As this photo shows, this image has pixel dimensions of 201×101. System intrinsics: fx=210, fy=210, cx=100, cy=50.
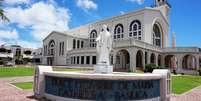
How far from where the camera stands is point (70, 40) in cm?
6166

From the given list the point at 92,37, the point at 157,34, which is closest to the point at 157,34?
the point at 157,34

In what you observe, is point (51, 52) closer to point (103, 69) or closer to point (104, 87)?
point (103, 69)

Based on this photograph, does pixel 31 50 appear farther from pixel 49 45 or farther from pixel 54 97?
pixel 54 97

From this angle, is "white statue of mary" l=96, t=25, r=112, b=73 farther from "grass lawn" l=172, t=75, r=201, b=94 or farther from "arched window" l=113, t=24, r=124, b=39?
"arched window" l=113, t=24, r=124, b=39

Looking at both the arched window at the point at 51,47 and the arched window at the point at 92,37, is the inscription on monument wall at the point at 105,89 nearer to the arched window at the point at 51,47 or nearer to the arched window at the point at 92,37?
the arched window at the point at 92,37

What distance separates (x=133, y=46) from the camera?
3844 cm

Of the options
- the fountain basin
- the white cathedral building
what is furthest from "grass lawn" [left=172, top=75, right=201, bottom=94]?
the white cathedral building

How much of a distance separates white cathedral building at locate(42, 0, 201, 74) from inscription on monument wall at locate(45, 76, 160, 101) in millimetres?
29593

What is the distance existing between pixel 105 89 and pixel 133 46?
3043 centimetres

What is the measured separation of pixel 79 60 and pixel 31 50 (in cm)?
6132

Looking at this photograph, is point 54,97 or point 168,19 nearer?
point 54,97

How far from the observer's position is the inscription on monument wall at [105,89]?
28.5 ft

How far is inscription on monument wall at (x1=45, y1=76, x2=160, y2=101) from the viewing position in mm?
8680

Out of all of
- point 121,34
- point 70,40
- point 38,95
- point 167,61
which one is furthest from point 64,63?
point 38,95
